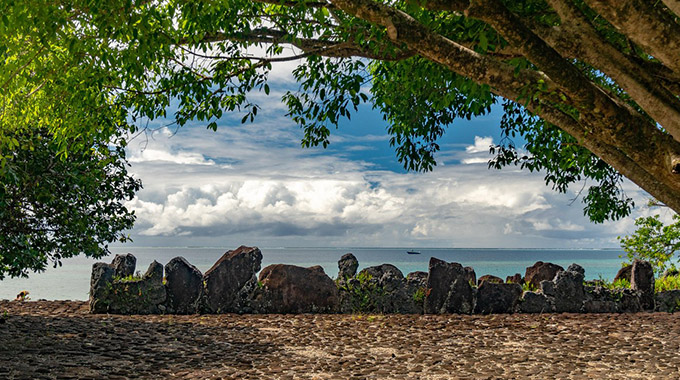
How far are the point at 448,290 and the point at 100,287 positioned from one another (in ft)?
25.7

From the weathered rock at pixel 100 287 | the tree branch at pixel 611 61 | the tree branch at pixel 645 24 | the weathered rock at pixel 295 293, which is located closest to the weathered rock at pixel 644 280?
the weathered rock at pixel 295 293

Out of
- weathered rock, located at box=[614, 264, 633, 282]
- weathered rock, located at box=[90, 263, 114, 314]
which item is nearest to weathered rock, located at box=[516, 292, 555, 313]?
weathered rock, located at box=[614, 264, 633, 282]

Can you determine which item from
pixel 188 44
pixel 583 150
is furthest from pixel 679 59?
pixel 188 44

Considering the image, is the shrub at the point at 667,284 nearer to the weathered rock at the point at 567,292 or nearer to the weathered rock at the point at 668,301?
the weathered rock at the point at 668,301

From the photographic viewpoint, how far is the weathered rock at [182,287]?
12.5 meters

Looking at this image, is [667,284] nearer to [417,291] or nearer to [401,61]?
[417,291]

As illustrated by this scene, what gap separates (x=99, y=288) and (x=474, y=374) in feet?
28.4

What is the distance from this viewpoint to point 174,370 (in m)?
7.65

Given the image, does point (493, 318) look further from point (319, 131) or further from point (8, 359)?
point (8, 359)

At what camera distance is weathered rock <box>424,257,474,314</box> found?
41.6ft

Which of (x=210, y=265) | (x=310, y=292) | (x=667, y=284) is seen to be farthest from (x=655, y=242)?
(x=210, y=265)

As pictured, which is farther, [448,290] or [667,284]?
[667,284]

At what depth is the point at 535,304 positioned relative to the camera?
1291cm

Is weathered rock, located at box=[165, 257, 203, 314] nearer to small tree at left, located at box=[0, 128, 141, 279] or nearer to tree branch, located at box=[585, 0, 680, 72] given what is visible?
small tree at left, located at box=[0, 128, 141, 279]
